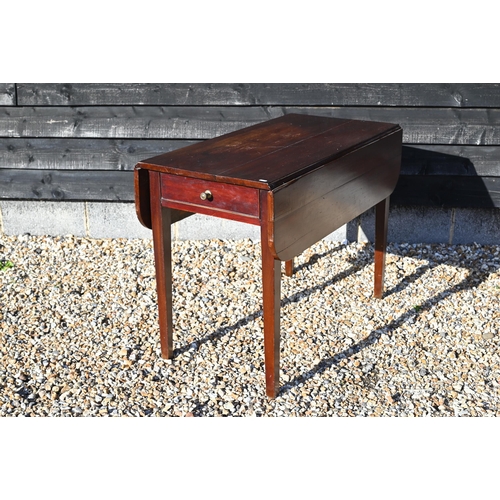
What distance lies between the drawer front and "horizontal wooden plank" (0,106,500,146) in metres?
1.46

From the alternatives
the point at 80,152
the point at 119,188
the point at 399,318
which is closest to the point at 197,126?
the point at 119,188

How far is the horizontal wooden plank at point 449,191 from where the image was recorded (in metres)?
4.29

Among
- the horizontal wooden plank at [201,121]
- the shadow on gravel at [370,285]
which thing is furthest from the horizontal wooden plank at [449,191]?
the shadow on gravel at [370,285]

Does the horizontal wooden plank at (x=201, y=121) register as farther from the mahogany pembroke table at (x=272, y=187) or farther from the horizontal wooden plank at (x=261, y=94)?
the mahogany pembroke table at (x=272, y=187)

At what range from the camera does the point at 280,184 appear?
2.65m

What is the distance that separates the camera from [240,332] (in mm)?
3537

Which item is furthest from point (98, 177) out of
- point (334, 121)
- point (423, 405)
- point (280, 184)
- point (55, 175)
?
point (423, 405)

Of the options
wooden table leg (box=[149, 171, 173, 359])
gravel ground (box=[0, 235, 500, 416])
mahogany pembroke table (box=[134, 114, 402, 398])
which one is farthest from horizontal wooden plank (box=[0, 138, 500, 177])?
wooden table leg (box=[149, 171, 173, 359])

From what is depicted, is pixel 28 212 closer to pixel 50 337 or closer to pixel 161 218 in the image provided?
pixel 50 337

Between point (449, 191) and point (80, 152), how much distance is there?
2170 millimetres

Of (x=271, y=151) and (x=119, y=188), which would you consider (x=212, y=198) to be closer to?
(x=271, y=151)

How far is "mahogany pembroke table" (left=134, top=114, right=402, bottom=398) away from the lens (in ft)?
8.88

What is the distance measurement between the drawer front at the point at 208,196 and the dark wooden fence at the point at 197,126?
1473mm

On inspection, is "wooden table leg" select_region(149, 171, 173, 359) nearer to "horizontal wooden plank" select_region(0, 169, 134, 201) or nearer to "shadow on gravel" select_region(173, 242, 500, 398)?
"shadow on gravel" select_region(173, 242, 500, 398)
